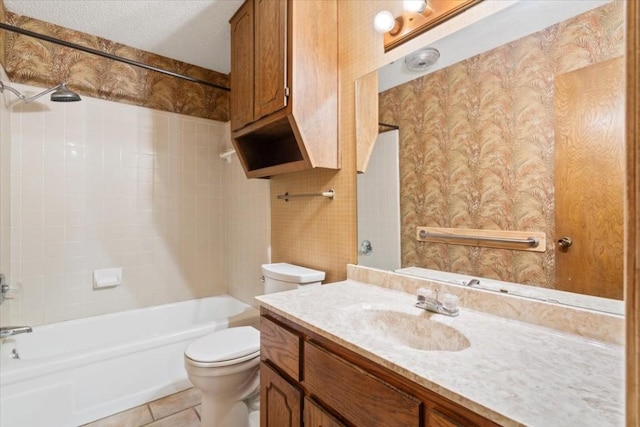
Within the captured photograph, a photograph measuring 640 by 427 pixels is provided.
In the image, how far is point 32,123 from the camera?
2.10 m

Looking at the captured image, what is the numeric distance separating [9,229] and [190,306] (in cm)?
136

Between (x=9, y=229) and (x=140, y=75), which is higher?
(x=140, y=75)

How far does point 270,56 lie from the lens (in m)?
1.62

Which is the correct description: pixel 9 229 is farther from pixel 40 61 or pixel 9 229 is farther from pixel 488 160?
pixel 488 160

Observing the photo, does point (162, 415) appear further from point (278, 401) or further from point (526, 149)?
point (526, 149)

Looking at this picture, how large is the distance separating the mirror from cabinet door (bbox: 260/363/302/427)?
686 millimetres

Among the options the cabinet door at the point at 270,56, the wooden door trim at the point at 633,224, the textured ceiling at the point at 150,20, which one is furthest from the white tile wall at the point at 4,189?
the wooden door trim at the point at 633,224

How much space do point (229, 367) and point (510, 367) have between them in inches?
50.6

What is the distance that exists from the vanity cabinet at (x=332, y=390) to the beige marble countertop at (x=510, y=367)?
0.12 feet

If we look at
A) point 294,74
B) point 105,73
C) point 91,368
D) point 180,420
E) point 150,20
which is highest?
point 150,20

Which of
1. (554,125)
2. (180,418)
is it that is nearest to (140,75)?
(180,418)

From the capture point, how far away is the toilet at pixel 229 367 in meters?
1.49

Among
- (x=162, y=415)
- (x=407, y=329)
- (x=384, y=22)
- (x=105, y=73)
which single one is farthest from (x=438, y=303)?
(x=105, y=73)

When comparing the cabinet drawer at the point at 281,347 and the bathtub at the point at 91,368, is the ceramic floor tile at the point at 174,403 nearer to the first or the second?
the bathtub at the point at 91,368
